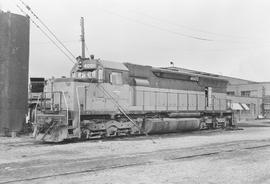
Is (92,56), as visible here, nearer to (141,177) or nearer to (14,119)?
(14,119)

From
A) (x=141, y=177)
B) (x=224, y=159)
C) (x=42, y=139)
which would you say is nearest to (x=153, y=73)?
(x=42, y=139)

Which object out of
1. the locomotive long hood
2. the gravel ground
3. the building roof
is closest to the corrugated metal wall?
the building roof

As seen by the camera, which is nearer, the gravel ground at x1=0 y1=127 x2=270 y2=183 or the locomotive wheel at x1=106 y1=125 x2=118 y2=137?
the gravel ground at x1=0 y1=127 x2=270 y2=183

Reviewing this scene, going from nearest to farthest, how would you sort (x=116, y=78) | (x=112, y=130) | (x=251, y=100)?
(x=112, y=130) → (x=116, y=78) → (x=251, y=100)

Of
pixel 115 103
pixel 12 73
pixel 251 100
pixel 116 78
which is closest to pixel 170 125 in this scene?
pixel 115 103

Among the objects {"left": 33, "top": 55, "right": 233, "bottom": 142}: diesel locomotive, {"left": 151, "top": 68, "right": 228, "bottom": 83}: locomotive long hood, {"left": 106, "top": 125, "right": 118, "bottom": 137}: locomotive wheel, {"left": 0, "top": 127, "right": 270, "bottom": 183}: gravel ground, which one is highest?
{"left": 151, "top": 68, "right": 228, "bottom": 83}: locomotive long hood

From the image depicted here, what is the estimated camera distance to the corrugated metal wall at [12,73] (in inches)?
747

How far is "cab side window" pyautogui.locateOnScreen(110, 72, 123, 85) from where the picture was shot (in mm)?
16913

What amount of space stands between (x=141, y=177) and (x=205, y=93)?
16.8 metres

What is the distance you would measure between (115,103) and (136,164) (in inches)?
309

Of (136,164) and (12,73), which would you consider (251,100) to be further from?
(136,164)

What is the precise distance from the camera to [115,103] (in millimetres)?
17156

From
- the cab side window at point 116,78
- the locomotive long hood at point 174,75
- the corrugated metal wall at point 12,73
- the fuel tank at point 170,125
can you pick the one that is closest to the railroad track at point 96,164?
the cab side window at point 116,78

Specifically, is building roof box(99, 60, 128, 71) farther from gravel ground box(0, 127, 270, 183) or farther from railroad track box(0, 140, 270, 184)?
railroad track box(0, 140, 270, 184)
